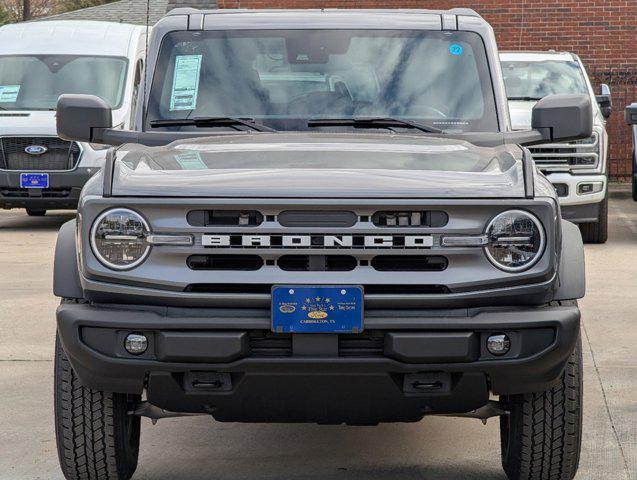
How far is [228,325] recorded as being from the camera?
4.12 meters

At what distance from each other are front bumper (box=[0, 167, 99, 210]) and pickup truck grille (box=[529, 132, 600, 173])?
5.20m

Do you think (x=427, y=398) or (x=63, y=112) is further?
(x=63, y=112)

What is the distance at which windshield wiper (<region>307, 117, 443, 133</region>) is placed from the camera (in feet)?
17.7

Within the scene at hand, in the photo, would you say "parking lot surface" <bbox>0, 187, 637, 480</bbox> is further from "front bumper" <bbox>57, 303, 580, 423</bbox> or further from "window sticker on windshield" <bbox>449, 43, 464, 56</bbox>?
"window sticker on windshield" <bbox>449, 43, 464, 56</bbox>

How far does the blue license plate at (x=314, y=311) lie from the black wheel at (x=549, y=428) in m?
0.80

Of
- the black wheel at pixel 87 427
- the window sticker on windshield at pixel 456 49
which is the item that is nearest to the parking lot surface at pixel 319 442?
the black wheel at pixel 87 427

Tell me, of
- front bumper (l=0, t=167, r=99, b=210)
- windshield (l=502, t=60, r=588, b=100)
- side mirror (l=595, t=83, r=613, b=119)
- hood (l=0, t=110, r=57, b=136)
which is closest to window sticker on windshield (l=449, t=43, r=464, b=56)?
windshield (l=502, t=60, r=588, b=100)

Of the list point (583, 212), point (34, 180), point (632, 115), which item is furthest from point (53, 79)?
point (632, 115)

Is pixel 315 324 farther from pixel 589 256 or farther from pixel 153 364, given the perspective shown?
pixel 589 256

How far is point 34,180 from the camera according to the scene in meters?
15.3

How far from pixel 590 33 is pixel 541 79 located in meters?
7.97

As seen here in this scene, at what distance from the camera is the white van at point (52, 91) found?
15.4 meters

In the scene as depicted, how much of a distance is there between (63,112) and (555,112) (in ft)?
6.40

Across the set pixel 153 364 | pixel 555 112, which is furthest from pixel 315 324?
pixel 555 112
